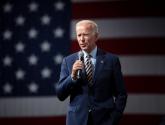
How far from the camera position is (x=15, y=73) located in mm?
4137

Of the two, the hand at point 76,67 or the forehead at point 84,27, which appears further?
the forehead at point 84,27

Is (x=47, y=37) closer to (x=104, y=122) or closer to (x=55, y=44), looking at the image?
(x=55, y=44)

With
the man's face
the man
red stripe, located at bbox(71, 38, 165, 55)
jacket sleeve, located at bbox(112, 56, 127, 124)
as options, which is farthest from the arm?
red stripe, located at bbox(71, 38, 165, 55)

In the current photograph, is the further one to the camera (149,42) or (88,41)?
(149,42)

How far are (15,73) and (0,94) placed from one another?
25 cm

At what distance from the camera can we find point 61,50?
411 cm

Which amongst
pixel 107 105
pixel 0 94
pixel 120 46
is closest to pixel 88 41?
pixel 107 105

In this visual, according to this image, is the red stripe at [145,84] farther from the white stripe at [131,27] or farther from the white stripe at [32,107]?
the white stripe at [32,107]

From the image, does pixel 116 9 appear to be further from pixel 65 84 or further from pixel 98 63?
pixel 65 84

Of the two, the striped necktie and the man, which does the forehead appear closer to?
the man

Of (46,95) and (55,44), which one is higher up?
(55,44)

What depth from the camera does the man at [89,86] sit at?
2025 millimetres

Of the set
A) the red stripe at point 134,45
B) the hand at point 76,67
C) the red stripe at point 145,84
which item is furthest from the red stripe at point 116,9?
the hand at point 76,67

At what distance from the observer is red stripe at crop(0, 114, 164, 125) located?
3.99 m
